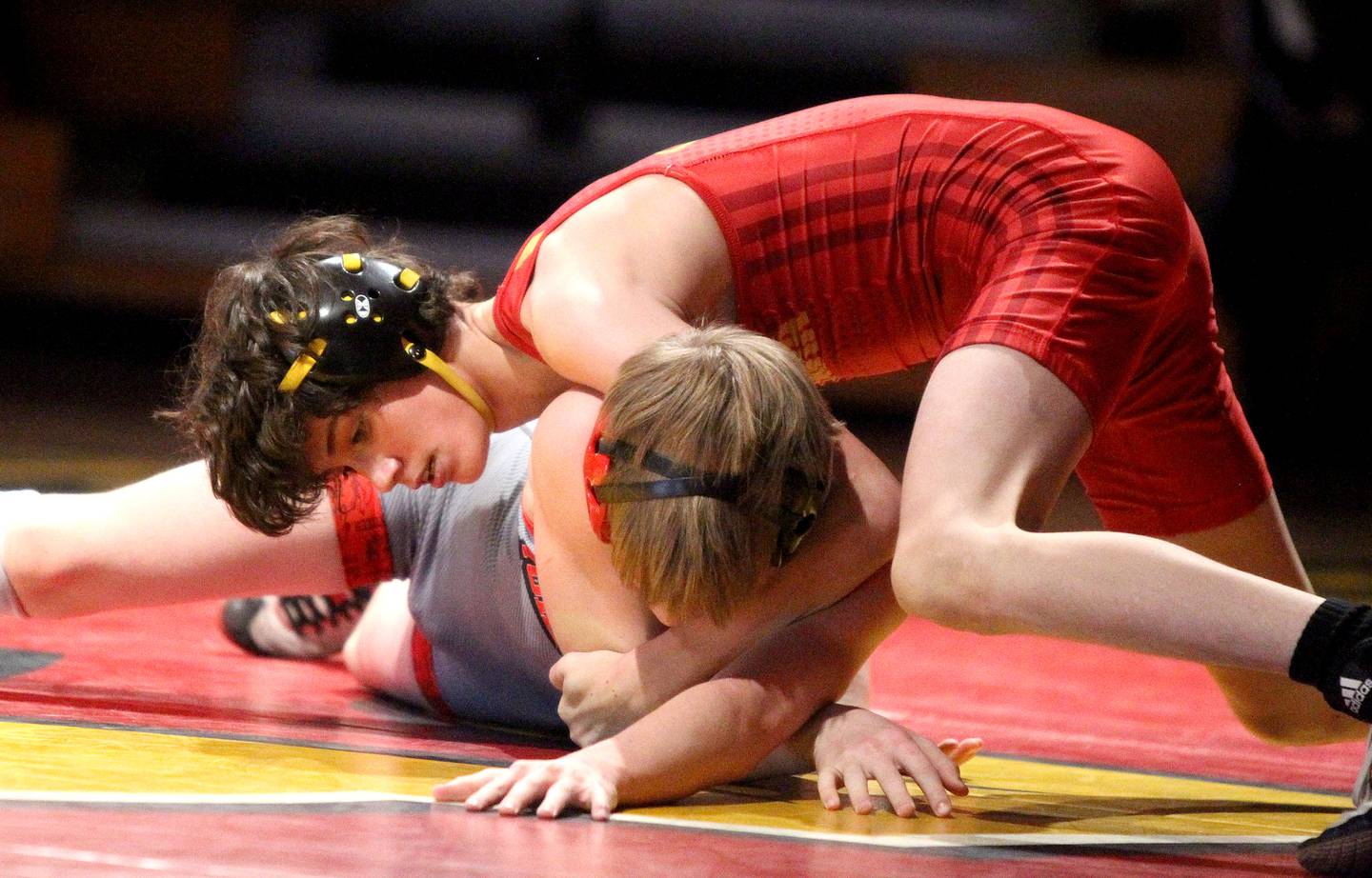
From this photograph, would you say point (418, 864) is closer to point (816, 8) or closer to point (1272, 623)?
point (1272, 623)

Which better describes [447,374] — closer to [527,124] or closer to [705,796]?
[705,796]

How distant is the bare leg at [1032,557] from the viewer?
1733 mm

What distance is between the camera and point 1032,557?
1802mm

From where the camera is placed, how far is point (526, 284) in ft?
7.18

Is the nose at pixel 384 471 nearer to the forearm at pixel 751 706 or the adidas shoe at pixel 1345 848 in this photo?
the forearm at pixel 751 706

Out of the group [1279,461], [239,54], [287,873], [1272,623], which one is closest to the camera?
[287,873]

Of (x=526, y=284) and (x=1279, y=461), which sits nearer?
(x=526, y=284)

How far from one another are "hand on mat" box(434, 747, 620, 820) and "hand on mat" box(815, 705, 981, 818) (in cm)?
27

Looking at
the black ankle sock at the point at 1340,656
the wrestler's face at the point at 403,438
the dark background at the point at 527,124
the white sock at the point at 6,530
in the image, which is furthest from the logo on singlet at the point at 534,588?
the dark background at the point at 527,124

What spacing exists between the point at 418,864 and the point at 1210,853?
0.85m

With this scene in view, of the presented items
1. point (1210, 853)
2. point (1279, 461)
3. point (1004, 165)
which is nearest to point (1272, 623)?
point (1210, 853)

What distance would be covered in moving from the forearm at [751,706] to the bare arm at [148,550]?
77 cm

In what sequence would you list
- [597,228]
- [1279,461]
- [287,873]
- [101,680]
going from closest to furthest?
[287,873]
[597,228]
[101,680]
[1279,461]

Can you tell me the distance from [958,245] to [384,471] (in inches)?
32.6
